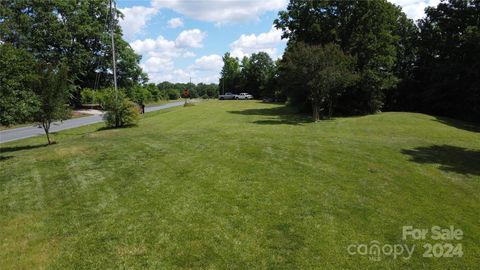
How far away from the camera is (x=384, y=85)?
105ft

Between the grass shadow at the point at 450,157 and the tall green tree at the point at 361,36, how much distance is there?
58.1 ft

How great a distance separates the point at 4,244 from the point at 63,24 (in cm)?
4324

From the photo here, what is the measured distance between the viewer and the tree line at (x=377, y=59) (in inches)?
1024

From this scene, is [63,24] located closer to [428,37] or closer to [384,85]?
[384,85]

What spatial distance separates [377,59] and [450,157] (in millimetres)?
20798

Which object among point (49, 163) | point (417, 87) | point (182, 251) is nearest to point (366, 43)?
point (417, 87)

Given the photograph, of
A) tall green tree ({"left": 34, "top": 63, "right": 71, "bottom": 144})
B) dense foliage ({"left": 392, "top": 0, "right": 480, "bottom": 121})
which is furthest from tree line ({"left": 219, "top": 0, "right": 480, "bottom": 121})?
tall green tree ({"left": 34, "top": 63, "right": 71, "bottom": 144})

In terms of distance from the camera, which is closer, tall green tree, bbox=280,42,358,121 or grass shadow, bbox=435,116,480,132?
tall green tree, bbox=280,42,358,121

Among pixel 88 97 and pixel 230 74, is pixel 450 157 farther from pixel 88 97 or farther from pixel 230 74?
pixel 230 74

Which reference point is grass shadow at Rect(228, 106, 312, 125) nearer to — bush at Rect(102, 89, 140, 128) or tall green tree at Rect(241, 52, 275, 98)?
bush at Rect(102, 89, 140, 128)

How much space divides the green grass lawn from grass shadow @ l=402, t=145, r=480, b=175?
10 centimetres

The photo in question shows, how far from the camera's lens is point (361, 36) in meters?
32.3

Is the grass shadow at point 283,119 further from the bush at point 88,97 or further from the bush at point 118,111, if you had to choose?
the bush at point 88,97
